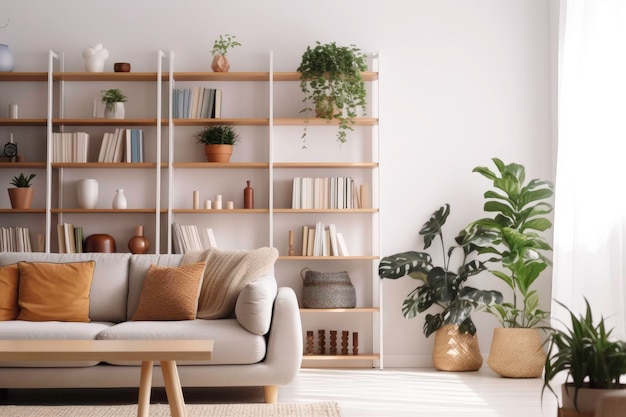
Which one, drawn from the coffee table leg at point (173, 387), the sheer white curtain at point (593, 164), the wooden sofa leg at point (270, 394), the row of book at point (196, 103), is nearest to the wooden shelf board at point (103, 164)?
the row of book at point (196, 103)

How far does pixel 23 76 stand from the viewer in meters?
5.95

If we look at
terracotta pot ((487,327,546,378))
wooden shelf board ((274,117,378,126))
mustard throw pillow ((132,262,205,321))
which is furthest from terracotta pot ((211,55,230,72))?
terracotta pot ((487,327,546,378))

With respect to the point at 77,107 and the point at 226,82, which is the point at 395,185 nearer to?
the point at 226,82

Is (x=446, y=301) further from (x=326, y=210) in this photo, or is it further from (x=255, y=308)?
(x=255, y=308)

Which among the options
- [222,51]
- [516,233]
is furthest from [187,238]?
[516,233]

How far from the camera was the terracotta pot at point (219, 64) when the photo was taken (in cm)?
590

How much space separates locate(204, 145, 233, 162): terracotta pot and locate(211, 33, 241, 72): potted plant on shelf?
0.55 metres

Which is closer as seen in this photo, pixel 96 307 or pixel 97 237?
pixel 96 307

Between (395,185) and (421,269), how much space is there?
68 centimetres

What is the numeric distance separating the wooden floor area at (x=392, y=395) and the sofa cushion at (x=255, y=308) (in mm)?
504

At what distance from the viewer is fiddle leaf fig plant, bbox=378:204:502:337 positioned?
18.4 ft

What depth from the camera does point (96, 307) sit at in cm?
486

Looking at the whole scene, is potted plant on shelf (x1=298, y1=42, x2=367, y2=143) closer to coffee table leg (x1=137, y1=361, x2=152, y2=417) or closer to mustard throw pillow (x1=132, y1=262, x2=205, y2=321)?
mustard throw pillow (x1=132, y1=262, x2=205, y2=321)

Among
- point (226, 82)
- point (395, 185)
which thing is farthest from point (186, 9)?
point (395, 185)
